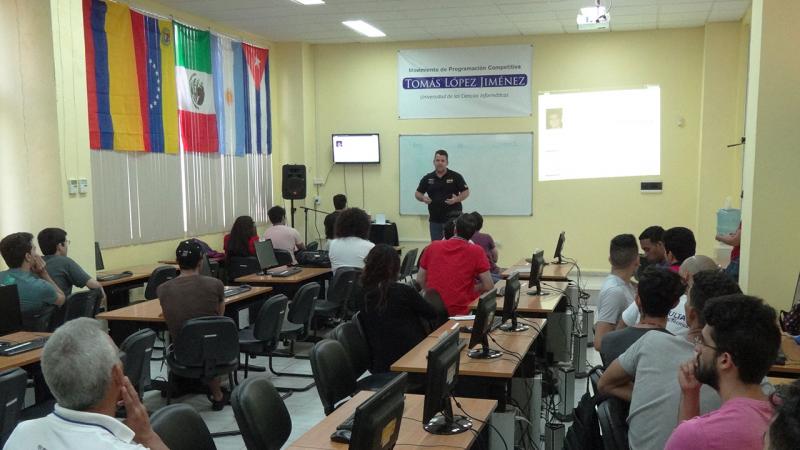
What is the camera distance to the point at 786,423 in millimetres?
1236

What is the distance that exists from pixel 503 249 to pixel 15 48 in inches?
283

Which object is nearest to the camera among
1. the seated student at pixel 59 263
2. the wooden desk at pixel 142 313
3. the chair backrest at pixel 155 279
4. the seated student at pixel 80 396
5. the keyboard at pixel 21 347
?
the seated student at pixel 80 396

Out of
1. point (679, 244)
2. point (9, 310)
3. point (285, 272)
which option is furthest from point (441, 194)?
point (9, 310)

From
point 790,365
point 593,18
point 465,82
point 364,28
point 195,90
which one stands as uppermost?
point 364,28

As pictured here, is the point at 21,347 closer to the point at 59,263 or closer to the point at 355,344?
the point at 59,263

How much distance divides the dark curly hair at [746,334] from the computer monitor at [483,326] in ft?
5.06

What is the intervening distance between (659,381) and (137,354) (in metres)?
3.04

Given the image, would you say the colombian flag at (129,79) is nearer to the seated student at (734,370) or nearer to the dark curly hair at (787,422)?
the seated student at (734,370)

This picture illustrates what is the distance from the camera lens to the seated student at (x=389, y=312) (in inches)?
173

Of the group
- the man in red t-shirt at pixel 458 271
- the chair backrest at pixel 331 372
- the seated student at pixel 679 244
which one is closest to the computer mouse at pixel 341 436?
the chair backrest at pixel 331 372

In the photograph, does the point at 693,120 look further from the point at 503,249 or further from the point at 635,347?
the point at 635,347

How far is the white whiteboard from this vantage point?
10.8m

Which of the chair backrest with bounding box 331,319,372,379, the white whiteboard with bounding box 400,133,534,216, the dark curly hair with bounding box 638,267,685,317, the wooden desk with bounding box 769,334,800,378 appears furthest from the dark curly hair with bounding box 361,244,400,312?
the white whiteboard with bounding box 400,133,534,216

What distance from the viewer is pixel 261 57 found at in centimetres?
1088
